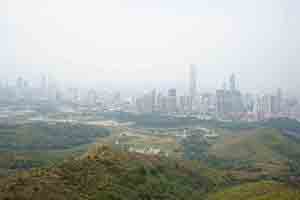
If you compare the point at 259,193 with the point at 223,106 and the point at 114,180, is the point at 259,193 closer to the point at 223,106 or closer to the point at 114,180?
the point at 114,180

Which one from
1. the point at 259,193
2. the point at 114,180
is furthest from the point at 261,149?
the point at 114,180

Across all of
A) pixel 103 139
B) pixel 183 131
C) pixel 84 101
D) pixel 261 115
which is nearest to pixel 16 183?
pixel 103 139

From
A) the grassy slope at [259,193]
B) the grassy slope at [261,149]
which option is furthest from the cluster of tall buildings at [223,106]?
the grassy slope at [259,193]

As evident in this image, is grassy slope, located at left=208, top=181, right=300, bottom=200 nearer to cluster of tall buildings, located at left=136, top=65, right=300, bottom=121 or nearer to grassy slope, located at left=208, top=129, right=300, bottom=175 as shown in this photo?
grassy slope, located at left=208, top=129, right=300, bottom=175

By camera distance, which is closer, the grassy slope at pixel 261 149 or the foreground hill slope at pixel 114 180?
the foreground hill slope at pixel 114 180

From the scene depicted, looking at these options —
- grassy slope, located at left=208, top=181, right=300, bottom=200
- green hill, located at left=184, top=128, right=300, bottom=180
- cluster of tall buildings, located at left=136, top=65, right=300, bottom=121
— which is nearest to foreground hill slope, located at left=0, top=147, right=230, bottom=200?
grassy slope, located at left=208, top=181, right=300, bottom=200

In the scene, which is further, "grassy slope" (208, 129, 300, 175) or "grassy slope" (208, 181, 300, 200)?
"grassy slope" (208, 129, 300, 175)

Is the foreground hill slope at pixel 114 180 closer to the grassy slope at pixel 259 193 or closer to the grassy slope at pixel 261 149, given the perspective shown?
the grassy slope at pixel 259 193
